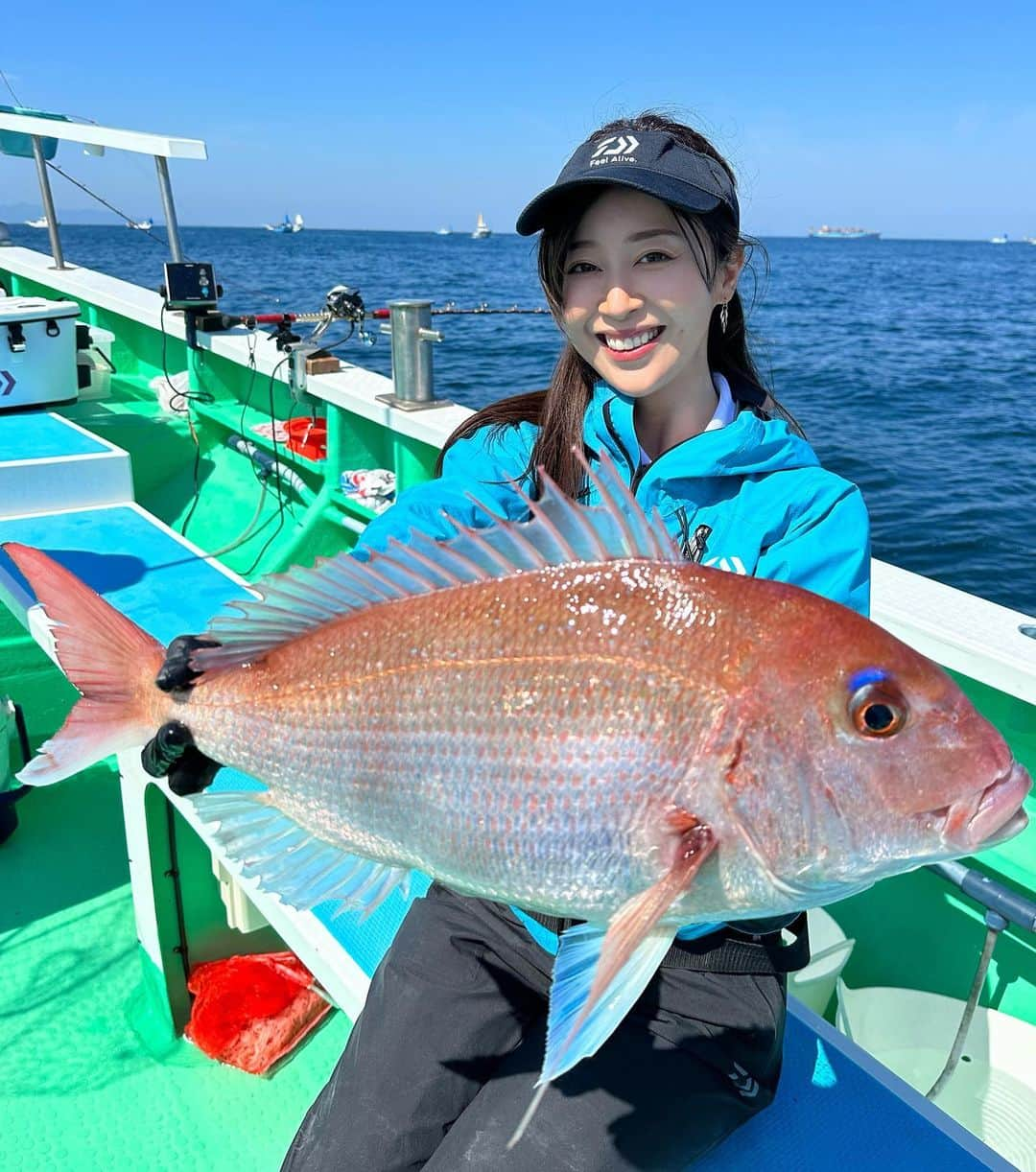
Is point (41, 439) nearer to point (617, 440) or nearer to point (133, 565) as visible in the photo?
point (133, 565)

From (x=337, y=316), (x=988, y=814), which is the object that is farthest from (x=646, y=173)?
(x=337, y=316)

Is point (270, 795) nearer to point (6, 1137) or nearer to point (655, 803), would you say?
point (655, 803)

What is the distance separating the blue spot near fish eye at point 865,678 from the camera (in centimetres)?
112

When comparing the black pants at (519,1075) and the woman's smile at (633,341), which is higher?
the woman's smile at (633,341)

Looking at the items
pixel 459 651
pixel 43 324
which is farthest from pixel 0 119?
pixel 459 651

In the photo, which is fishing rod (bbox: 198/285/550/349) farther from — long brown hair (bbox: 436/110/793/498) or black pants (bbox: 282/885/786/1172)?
black pants (bbox: 282/885/786/1172)

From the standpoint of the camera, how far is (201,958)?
2.73 m

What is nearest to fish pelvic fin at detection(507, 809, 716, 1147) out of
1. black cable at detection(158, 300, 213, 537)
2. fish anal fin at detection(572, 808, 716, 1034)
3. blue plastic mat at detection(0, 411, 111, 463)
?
fish anal fin at detection(572, 808, 716, 1034)

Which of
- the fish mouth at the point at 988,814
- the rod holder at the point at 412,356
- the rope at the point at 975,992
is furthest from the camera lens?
the rod holder at the point at 412,356

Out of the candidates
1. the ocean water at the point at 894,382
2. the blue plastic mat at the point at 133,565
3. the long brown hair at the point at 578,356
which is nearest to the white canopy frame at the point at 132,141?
the ocean water at the point at 894,382

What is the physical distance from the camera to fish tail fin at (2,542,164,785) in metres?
1.52

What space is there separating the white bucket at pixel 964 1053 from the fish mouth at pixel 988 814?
1.79m

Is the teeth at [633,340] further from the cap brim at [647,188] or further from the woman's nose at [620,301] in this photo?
the cap brim at [647,188]

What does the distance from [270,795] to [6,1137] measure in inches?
66.2
